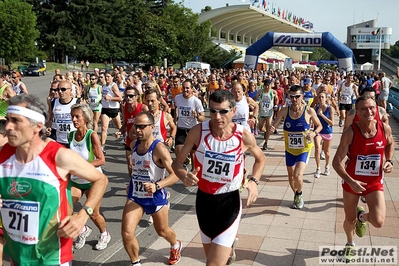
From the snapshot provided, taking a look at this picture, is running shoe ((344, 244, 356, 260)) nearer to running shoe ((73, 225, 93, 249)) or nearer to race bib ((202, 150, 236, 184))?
race bib ((202, 150, 236, 184))

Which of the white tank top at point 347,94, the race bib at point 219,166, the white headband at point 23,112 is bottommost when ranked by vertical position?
the race bib at point 219,166

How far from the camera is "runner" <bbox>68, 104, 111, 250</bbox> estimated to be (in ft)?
16.5

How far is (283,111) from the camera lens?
23.4ft

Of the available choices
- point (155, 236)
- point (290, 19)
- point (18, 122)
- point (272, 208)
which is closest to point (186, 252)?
point (155, 236)

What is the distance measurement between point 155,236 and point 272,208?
2077mm

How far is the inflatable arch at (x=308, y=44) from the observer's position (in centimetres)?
2839

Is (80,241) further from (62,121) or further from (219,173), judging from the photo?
(62,121)

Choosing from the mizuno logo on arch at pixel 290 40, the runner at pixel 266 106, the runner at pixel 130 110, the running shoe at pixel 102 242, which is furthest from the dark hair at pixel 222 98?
the mizuno logo on arch at pixel 290 40

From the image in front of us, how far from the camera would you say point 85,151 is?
5117 millimetres

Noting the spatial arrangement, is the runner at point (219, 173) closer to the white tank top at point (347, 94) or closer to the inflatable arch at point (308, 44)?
the white tank top at point (347, 94)

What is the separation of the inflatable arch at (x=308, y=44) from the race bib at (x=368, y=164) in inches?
1000

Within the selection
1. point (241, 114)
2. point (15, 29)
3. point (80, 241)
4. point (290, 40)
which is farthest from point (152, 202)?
point (15, 29)

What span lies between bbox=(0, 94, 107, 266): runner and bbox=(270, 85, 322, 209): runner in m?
4.37

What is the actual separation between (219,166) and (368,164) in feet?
5.97
